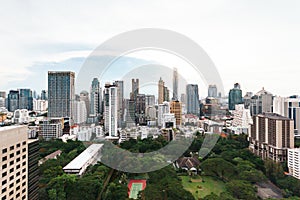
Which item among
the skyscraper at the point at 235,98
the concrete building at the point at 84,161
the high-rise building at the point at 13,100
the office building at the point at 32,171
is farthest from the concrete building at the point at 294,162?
the high-rise building at the point at 13,100

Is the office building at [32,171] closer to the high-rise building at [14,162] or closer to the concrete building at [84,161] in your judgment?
the high-rise building at [14,162]

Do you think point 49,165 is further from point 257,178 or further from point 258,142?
point 258,142

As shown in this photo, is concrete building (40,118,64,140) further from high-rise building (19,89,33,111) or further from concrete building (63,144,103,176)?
high-rise building (19,89,33,111)

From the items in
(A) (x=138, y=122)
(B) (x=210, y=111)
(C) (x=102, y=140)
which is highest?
(B) (x=210, y=111)

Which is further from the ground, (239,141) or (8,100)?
(8,100)

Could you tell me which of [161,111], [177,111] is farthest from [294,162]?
[161,111]

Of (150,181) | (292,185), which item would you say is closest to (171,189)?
(150,181)
